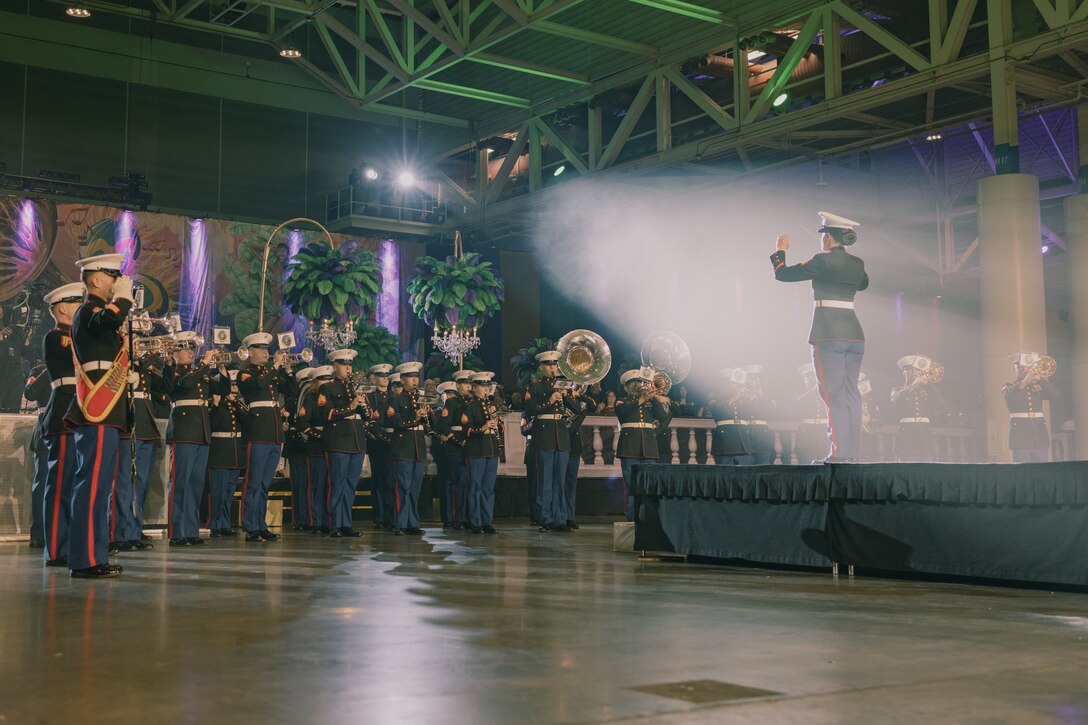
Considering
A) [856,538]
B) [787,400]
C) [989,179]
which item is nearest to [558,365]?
[989,179]

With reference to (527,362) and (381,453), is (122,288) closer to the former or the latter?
(381,453)

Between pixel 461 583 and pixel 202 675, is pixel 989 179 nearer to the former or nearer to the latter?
pixel 461 583

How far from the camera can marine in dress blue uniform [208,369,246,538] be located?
10.1 metres

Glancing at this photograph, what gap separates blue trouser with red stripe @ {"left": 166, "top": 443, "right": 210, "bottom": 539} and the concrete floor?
9.25ft

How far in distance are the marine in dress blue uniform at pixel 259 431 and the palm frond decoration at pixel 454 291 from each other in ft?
19.7

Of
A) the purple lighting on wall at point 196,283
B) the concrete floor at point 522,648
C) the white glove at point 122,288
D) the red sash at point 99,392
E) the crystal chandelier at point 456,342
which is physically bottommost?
the concrete floor at point 522,648

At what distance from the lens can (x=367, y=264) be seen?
15773mm

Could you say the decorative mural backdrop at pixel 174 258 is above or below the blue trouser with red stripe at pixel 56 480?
above

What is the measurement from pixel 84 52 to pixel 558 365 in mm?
13534

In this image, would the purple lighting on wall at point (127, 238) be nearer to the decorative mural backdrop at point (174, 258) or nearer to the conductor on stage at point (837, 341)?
the decorative mural backdrop at point (174, 258)

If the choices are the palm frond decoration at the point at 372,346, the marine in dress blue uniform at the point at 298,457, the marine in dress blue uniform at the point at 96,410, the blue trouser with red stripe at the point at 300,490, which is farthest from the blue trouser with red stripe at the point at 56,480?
the palm frond decoration at the point at 372,346

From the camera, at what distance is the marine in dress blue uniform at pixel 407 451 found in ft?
36.0

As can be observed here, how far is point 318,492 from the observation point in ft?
37.0

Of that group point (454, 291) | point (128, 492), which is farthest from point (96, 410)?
point (454, 291)
